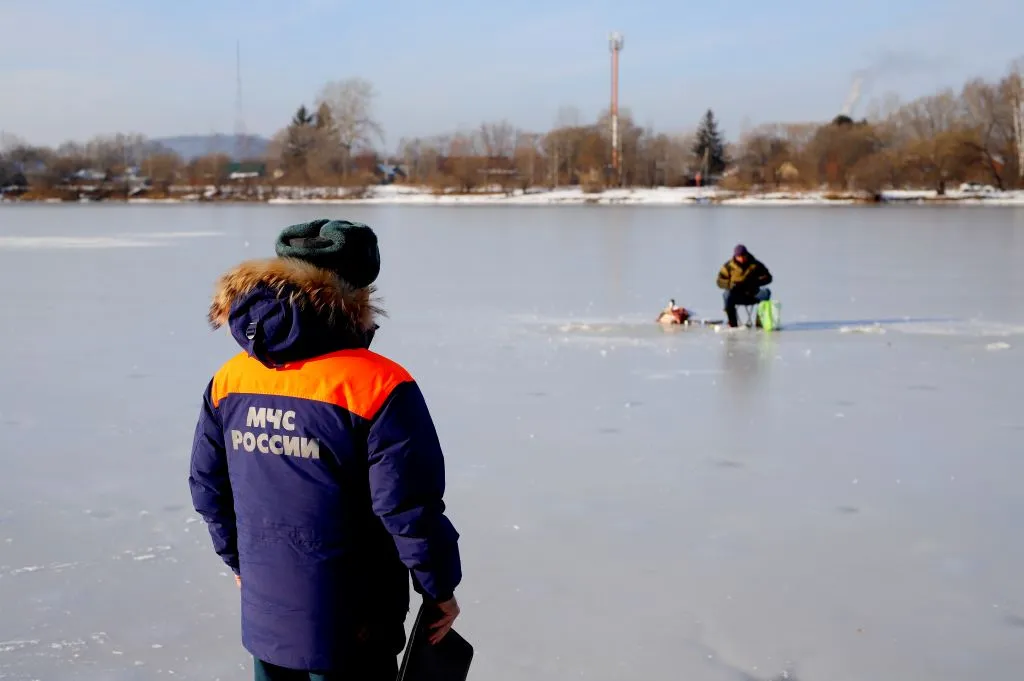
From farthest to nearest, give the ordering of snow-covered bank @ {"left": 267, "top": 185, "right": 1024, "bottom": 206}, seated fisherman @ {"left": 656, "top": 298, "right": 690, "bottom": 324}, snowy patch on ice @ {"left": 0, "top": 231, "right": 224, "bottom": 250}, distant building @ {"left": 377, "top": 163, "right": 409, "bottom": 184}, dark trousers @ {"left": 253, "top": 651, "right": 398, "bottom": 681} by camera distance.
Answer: distant building @ {"left": 377, "top": 163, "right": 409, "bottom": 184} → snow-covered bank @ {"left": 267, "top": 185, "right": 1024, "bottom": 206} → snowy patch on ice @ {"left": 0, "top": 231, "right": 224, "bottom": 250} → seated fisherman @ {"left": 656, "top": 298, "right": 690, "bottom": 324} → dark trousers @ {"left": 253, "top": 651, "right": 398, "bottom": 681}

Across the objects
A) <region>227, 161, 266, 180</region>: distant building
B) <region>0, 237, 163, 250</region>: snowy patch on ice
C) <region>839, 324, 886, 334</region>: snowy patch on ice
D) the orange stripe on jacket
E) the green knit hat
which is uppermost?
<region>227, 161, 266, 180</region>: distant building

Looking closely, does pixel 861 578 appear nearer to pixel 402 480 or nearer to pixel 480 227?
pixel 402 480

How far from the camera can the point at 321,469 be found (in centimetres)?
190

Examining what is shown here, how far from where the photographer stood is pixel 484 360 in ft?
26.5

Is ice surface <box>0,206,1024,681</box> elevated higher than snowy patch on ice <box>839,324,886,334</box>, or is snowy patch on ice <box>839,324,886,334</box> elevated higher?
snowy patch on ice <box>839,324,886,334</box>

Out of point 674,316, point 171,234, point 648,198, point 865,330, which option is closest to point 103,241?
point 171,234

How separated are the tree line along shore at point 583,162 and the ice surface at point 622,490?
44542 mm

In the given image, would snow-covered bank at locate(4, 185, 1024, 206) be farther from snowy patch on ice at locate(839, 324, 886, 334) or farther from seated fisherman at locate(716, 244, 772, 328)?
seated fisherman at locate(716, 244, 772, 328)

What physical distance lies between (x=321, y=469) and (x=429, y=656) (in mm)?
458

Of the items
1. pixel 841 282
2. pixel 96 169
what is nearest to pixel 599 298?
pixel 841 282

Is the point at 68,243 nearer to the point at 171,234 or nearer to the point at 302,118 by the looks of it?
the point at 171,234

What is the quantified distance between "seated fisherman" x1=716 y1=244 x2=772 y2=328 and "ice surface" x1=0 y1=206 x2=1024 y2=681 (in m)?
0.36

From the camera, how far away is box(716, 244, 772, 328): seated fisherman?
995 cm

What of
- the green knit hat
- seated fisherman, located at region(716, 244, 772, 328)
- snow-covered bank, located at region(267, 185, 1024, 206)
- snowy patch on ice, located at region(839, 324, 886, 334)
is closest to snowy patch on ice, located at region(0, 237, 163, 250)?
seated fisherman, located at region(716, 244, 772, 328)
